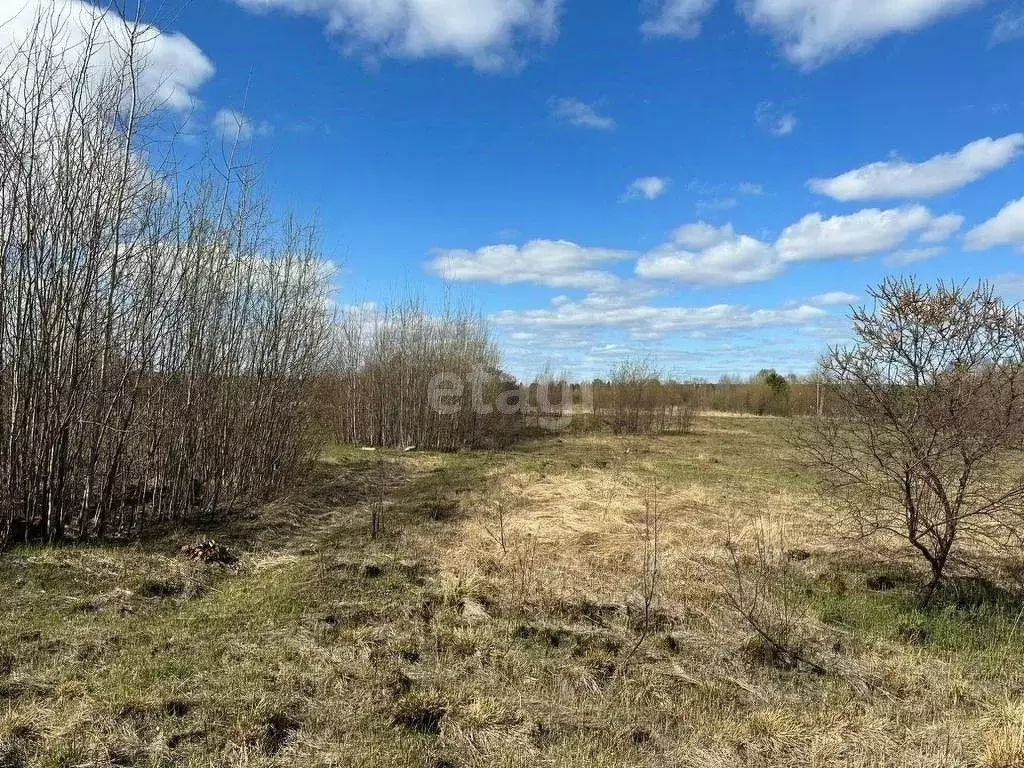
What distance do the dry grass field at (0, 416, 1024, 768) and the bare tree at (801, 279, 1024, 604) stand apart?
869 millimetres

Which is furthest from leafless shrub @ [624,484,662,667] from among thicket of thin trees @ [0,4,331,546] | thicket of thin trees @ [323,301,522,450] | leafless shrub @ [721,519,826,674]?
thicket of thin trees @ [323,301,522,450]

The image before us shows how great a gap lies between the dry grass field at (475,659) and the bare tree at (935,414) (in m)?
0.87

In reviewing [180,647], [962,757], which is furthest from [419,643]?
[962,757]

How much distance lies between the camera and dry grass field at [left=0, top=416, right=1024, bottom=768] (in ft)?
8.69

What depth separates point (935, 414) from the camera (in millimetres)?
4484

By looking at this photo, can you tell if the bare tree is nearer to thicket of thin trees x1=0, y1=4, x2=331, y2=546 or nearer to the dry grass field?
the dry grass field

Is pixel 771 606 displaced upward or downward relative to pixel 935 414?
downward

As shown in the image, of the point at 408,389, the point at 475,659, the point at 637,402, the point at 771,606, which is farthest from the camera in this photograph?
the point at 637,402

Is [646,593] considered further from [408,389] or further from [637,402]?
[637,402]

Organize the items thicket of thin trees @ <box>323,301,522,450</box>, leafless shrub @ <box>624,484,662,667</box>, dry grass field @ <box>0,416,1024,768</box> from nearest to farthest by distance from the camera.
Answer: dry grass field @ <box>0,416,1024,768</box> → leafless shrub @ <box>624,484,662,667</box> → thicket of thin trees @ <box>323,301,522,450</box>

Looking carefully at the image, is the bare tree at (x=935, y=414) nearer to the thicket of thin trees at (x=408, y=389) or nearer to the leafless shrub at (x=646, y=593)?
the leafless shrub at (x=646, y=593)

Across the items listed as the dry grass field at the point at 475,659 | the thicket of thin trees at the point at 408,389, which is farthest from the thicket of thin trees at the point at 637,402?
the dry grass field at the point at 475,659

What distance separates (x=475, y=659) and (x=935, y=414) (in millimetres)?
3759

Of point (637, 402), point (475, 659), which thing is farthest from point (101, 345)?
point (637, 402)
